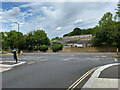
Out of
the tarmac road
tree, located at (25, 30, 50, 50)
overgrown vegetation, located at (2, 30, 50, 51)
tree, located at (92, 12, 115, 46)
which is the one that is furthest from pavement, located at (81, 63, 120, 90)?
tree, located at (25, 30, 50, 50)

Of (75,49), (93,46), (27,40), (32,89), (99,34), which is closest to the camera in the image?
(32,89)

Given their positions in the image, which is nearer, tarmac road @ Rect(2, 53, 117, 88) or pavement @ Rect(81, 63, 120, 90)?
pavement @ Rect(81, 63, 120, 90)

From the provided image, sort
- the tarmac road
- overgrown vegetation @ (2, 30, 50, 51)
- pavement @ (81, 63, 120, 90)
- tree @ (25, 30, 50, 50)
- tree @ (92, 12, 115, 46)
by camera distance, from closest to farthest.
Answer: pavement @ (81, 63, 120, 90) → the tarmac road → tree @ (92, 12, 115, 46) → overgrown vegetation @ (2, 30, 50, 51) → tree @ (25, 30, 50, 50)

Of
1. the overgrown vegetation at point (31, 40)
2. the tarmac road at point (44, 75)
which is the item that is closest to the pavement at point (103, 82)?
the tarmac road at point (44, 75)

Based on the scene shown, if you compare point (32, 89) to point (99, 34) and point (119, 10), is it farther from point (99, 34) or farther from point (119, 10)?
point (99, 34)

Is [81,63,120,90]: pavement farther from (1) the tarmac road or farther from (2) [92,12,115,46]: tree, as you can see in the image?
(2) [92,12,115,46]: tree

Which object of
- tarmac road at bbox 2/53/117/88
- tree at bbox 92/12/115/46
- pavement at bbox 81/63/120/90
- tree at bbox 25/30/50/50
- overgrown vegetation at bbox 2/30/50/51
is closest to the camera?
pavement at bbox 81/63/120/90

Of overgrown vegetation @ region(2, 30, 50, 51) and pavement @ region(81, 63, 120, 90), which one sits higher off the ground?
overgrown vegetation @ region(2, 30, 50, 51)

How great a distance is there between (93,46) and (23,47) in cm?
2901

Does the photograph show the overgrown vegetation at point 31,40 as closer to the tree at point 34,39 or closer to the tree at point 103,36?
the tree at point 34,39

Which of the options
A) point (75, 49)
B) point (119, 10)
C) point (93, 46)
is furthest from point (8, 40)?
point (119, 10)

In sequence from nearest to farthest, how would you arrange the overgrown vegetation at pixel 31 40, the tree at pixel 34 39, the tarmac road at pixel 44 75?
the tarmac road at pixel 44 75 → the overgrown vegetation at pixel 31 40 → the tree at pixel 34 39

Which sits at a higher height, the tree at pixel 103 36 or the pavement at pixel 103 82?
the tree at pixel 103 36

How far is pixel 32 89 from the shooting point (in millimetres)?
4918
